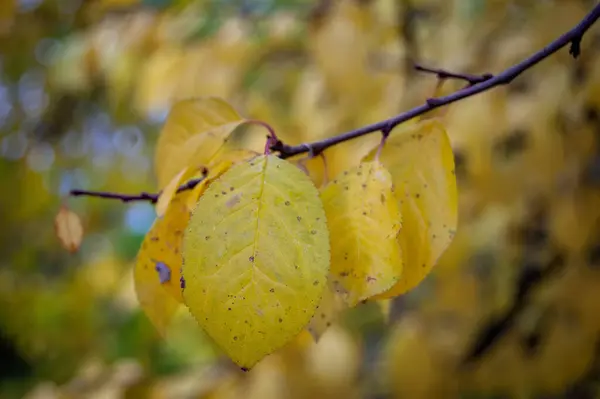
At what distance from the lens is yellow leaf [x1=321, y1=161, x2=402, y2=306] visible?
1.21 ft

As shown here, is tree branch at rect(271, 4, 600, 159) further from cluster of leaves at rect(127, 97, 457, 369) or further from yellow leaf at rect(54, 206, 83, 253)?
yellow leaf at rect(54, 206, 83, 253)

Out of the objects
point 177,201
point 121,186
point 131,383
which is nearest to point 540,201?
point 131,383

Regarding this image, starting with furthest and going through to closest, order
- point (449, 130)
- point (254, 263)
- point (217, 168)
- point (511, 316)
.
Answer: point (511, 316)
point (449, 130)
point (217, 168)
point (254, 263)

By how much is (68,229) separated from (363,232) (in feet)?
0.97

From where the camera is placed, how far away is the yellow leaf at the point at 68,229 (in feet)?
1.68

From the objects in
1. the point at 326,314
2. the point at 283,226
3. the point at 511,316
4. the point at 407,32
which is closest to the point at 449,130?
the point at 407,32

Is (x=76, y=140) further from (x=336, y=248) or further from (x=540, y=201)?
(x=336, y=248)

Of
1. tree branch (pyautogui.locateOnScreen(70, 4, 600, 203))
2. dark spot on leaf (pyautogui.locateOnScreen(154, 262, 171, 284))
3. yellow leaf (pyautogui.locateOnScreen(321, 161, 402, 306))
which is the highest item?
tree branch (pyautogui.locateOnScreen(70, 4, 600, 203))

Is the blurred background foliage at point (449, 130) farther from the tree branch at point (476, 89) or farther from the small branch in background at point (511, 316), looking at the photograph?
the tree branch at point (476, 89)

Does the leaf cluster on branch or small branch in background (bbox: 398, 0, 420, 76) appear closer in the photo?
the leaf cluster on branch

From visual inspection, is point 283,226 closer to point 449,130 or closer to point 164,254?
point 164,254

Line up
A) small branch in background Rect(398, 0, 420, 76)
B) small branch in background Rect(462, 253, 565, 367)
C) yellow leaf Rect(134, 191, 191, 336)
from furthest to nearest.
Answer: small branch in background Rect(462, 253, 565, 367) → small branch in background Rect(398, 0, 420, 76) → yellow leaf Rect(134, 191, 191, 336)

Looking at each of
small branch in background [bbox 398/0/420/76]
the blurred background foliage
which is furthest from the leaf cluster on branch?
small branch in background [bbox 398/0/420/76]

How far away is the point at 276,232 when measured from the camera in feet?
1.10
